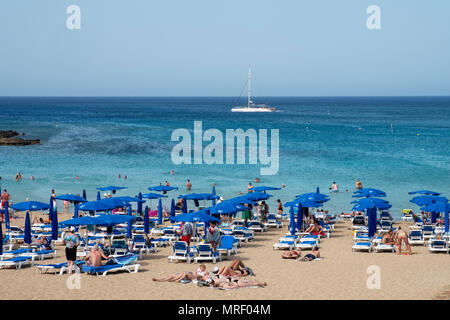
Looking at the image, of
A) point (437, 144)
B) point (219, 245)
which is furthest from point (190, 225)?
point (437, 144)

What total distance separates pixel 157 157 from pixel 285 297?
4162cm

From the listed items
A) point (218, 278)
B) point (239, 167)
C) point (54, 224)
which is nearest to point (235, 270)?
point (218, 278)

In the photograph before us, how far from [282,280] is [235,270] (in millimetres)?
1261

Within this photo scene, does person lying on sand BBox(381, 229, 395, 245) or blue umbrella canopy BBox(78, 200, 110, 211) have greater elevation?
blue umbrella canopy BBox(78, 200, 110, 211)

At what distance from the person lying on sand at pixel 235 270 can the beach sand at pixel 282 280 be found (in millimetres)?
356

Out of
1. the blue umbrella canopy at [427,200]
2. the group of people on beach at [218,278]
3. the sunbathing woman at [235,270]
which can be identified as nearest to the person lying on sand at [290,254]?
the sunbathing woman at [235,270]

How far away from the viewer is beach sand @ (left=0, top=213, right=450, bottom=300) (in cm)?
1382

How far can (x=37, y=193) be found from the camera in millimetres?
35750

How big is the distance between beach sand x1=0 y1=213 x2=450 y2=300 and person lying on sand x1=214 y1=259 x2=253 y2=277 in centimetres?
36

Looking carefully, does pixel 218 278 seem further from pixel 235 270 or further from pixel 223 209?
pixel 223 209

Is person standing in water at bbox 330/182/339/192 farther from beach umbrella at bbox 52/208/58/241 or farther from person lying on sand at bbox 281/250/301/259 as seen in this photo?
beach umbrella at bbox 52/208/58/241

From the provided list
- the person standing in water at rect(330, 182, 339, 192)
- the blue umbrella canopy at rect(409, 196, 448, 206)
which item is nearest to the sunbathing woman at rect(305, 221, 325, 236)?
the blue umbrella canopy at rect(409, 196, 448, 206)

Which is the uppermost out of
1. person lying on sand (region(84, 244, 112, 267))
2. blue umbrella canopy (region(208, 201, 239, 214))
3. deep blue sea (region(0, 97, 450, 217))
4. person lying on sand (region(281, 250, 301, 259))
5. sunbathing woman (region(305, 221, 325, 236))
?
blue umbrella canopy (region(208, 201, 239, 214))

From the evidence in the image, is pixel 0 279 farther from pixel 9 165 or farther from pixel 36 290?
pixel 9 165
